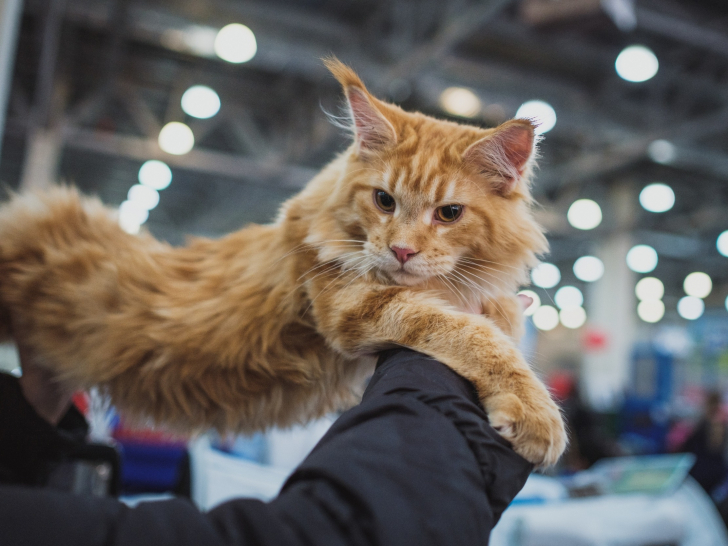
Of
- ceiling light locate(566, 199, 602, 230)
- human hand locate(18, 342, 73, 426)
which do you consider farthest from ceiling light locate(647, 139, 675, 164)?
human hand locate(18, 342, 73, 426)

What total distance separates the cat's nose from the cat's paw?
416 millimetres

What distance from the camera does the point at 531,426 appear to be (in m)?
0.92

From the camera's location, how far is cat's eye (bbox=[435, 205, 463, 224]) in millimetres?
1320

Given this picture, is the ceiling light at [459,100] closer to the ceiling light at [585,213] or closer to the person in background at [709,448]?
the ceiling light at [585,213]

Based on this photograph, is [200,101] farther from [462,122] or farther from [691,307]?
[691,307]

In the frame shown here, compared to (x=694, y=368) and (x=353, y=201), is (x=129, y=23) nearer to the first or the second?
(x=353, y=201)

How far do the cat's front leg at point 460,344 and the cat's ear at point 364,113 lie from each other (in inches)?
16.3

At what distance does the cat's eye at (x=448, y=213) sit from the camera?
52.0 inches

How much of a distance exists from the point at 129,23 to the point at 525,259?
5.78m

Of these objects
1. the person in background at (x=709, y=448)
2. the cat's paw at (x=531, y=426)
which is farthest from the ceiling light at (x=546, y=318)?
the cat's paw at (x=531, y=426)

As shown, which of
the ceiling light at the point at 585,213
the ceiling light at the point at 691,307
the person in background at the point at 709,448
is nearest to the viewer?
the person in background at the point at 709,448

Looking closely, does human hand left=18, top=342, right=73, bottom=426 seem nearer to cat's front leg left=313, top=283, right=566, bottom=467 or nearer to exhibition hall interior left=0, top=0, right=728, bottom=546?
exhibition hall interior left=0, top=0, right=728, bottom=546

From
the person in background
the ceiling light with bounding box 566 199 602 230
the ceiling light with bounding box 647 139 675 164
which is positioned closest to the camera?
the person in background

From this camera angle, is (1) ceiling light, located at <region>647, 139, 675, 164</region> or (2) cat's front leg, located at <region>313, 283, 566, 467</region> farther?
(1) ceiling light, located at <region>647, 139, 675, 164</region>
